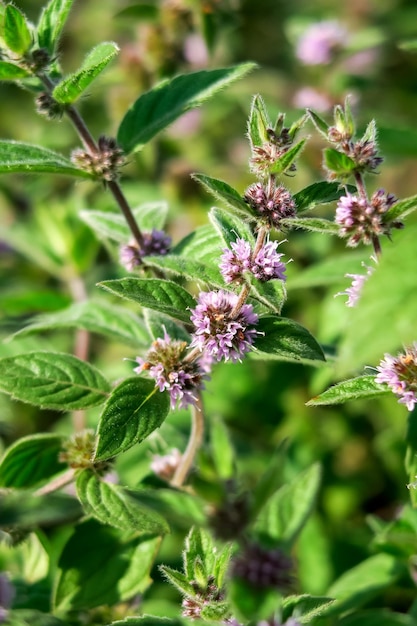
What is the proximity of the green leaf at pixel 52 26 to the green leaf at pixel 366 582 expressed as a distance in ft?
4.12

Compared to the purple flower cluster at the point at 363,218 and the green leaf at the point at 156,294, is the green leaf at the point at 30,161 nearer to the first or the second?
the green leaf at the point at 156,294

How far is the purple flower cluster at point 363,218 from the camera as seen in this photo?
44.3 inches

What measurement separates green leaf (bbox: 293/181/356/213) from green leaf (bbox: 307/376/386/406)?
303 millimetres

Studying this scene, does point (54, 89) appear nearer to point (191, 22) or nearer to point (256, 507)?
point (256, 507)

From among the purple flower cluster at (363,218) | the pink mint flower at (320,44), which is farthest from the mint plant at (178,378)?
the pink mint flower at (320,44)

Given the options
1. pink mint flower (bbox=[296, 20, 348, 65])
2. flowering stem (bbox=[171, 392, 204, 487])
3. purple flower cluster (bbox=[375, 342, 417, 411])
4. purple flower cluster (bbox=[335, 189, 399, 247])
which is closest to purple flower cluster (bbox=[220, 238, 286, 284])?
purple flower cluster (bbox=[335, 189, 399, 247])

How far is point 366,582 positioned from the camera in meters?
1.61

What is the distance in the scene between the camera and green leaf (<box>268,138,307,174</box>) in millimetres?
1084

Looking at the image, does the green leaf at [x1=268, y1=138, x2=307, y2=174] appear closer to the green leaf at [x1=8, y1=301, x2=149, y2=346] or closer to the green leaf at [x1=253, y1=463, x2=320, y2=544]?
the green leaf at [x1=8, y1=301, x2=149, y2=346]

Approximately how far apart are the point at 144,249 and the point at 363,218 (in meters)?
0.48

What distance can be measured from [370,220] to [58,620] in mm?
999

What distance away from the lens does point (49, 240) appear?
259cm

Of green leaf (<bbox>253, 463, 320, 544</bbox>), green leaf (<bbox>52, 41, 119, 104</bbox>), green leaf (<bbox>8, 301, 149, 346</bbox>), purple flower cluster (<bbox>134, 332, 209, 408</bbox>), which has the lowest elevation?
green leaf (<bbox>253, 463, 320, 544</bbox>)

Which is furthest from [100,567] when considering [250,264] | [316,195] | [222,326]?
[316,195]
